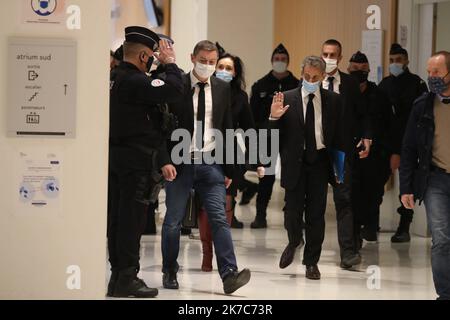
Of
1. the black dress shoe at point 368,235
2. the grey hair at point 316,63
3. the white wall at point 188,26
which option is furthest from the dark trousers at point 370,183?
the white wall at point 188,26

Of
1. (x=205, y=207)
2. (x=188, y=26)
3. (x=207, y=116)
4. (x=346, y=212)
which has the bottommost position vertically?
(x=346, y=212)

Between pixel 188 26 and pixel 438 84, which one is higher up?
pixel 188 26

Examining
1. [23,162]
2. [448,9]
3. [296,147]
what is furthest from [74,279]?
[448,9]

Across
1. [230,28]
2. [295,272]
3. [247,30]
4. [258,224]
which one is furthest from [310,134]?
[247,30]

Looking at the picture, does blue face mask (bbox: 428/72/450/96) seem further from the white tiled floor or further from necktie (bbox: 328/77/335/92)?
necktie (bbox: 328/77/335/92)

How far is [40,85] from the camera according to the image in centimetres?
558

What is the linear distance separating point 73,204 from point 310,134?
2.45m

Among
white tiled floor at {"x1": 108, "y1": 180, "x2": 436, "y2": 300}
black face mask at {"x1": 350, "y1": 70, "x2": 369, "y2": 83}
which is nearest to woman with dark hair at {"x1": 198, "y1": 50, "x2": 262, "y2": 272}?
white tiled floor at {"x1": 108, "y1": 180, "x2": 436, "y2": 300}

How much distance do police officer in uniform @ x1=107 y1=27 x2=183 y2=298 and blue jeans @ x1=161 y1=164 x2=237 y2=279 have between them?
495 millimetres

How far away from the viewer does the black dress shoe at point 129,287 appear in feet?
21.8

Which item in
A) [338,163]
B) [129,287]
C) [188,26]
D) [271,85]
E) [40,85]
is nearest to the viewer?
[40,85]

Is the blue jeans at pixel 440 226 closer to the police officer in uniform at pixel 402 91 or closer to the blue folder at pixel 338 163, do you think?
the blue folder at pixel 338 163

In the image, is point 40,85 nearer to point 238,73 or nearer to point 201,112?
point 201,112

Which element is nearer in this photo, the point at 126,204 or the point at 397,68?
the point at 126,204
